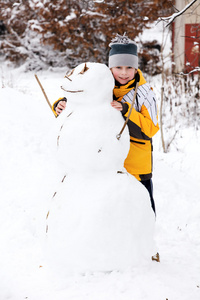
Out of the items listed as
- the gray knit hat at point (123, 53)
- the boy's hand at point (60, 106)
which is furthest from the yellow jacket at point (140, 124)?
the boy's hand at point (60, 106)

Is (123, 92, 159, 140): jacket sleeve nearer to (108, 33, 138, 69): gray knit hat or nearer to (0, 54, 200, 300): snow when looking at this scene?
(108, 33, 138, 69): gray knit hat

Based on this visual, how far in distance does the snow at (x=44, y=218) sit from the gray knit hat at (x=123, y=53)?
66 centimetres

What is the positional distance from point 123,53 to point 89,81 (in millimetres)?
521

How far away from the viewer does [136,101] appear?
2.24m

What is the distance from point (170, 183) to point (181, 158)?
49.7 inches

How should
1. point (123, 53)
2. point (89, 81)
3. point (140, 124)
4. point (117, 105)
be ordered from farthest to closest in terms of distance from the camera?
point (123, 53)
point (140, 124)
point (117, 105)
point (89, 81)

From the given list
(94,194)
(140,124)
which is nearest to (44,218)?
(94,194)

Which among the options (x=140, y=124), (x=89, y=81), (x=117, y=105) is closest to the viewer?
(x=89, y=81)

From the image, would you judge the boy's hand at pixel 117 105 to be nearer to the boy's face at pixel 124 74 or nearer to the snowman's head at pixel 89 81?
the snowman's head at pixel 89 81

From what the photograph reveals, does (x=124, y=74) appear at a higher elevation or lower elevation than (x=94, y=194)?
higher

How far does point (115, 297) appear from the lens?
1.87 metres

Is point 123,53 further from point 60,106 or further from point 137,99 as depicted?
point 60,106

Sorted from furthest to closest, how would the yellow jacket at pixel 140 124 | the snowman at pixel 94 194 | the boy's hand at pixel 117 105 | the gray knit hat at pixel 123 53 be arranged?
the gray knit hat at pixel 123 53 → the yellow jacket at pixel 140 124 → the boy's hand at pixel 117 105 → the snowman at pixel 94 194

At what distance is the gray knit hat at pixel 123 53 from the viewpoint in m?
2.28
